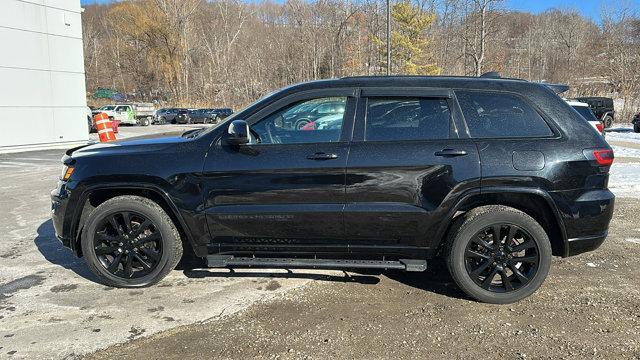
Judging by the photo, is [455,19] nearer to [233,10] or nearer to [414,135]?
[233,10]

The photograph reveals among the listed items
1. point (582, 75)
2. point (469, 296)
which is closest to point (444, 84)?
point (469, 296)

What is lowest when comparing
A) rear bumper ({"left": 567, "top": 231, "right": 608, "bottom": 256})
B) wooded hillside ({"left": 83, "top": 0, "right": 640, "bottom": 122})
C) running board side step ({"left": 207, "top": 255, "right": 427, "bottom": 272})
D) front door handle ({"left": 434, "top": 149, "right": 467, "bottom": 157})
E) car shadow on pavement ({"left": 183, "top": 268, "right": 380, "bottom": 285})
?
car shadow on pavement ({"left": 183, "top": 268, "right": 380, "bottom": 285})

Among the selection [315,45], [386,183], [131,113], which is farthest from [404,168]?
[315,45]

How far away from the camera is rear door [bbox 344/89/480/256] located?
3.77 meters

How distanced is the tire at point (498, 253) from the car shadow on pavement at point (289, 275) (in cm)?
85

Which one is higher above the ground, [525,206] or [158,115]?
[158,115]

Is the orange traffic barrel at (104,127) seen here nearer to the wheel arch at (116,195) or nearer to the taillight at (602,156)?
the wheel arch at (116,195)

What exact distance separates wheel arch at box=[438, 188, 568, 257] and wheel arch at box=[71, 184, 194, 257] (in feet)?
7.44

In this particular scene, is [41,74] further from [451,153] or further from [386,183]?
[451,153]

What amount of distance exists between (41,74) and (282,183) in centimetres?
1603

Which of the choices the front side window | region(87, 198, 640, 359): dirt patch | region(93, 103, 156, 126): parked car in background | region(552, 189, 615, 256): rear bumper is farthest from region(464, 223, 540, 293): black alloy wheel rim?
region(93, 103, 156, 126): parked car in background

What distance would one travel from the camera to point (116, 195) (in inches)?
168

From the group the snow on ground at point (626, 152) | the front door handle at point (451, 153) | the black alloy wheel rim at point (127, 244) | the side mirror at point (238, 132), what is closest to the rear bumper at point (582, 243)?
the front door handle at point (451, 153)

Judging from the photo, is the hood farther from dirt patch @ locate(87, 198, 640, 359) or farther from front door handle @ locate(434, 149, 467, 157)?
front door handle @ locate(434, 149, 467, 157)
